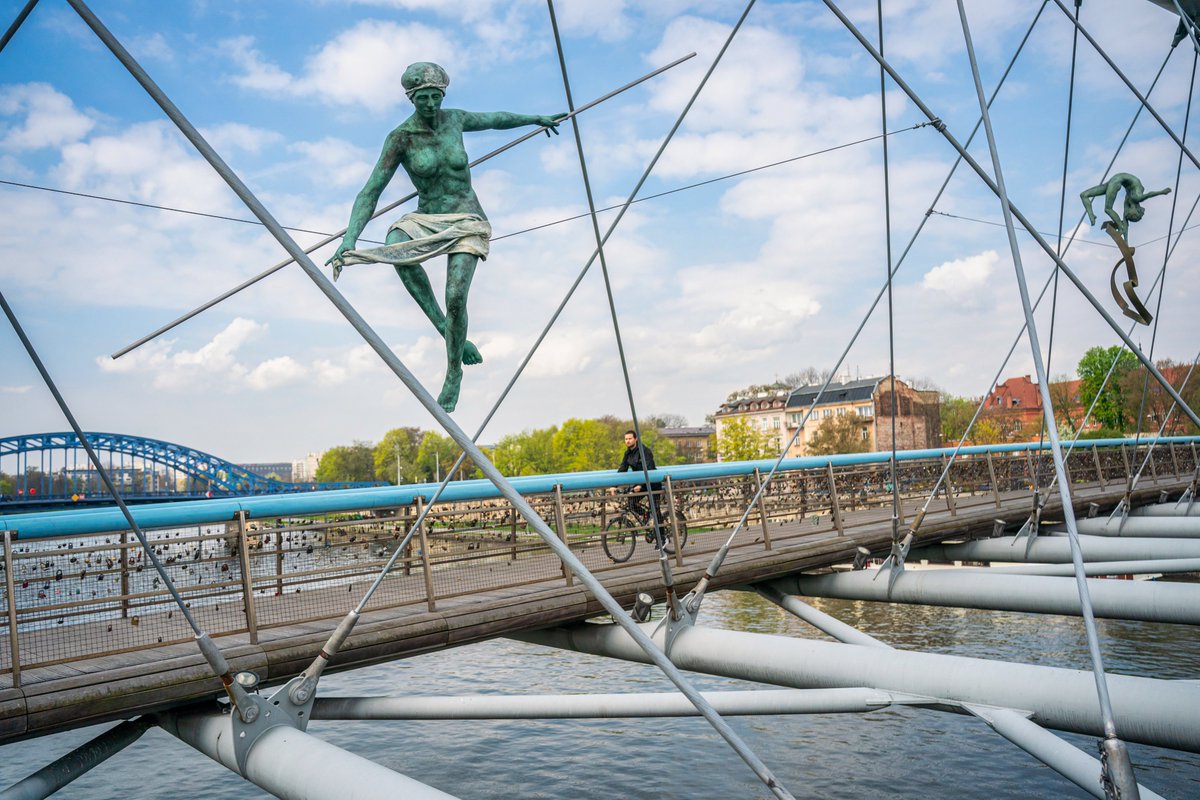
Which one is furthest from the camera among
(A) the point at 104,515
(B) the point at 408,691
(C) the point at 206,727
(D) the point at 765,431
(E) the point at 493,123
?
(D) the point at 765,431

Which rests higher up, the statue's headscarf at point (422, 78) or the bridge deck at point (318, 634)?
the statue's headscarf at point (422, 78)

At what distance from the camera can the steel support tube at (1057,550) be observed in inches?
479

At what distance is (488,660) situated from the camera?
70.5 feet

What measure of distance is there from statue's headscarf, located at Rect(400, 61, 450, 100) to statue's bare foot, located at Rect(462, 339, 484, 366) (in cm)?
116

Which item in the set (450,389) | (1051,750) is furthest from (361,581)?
(1051,750)

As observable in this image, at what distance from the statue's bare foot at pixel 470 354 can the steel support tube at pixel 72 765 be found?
330 cm

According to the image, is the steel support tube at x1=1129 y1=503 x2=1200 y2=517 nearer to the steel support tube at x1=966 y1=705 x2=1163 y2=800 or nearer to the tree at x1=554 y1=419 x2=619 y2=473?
the steel support tube at x1=966 y1=705 x2=1163 y2=800

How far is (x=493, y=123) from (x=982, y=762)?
11746mm

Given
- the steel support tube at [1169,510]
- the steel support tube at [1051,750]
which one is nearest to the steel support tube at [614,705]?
the steel support tube at [1051,750]

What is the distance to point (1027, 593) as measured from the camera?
905 cm

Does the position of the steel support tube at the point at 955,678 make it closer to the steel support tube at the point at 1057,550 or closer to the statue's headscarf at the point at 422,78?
the statue's headscarf at the point at 422,78

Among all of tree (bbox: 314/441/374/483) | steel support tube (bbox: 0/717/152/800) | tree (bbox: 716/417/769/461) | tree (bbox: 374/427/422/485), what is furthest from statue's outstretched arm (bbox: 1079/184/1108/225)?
tree (bbox: 314/441/374/483)

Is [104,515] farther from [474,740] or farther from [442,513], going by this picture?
[474,740]

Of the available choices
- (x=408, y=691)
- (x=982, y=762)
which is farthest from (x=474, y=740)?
(x=982, y=762)
